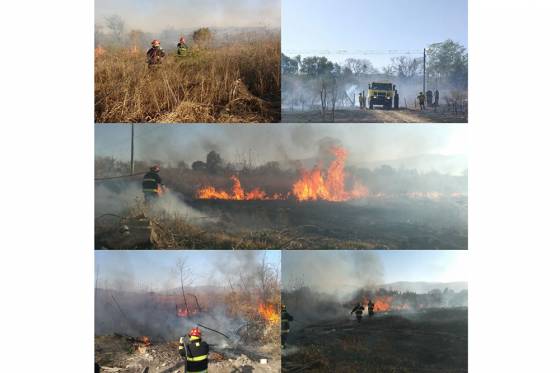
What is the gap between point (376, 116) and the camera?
14.7 feet

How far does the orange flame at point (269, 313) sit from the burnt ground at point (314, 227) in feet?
1.77

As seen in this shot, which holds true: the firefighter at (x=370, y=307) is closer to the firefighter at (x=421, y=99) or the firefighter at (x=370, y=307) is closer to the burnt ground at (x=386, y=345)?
the burnt ground at (x=386, y=345)

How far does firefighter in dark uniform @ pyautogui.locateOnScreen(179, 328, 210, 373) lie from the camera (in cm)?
428

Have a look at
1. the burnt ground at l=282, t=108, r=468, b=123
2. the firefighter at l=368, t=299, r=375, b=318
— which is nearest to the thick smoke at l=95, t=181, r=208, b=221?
the burnt ground at l=282, t=108, r=468, b=123

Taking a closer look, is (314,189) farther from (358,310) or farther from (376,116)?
(358,310)

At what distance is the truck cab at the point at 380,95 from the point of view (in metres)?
4.48

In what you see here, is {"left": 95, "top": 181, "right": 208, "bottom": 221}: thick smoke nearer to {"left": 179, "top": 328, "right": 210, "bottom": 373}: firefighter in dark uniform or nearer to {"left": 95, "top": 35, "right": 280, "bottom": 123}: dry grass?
{"left": 95, "top": 35, "right": 280, "bottom": 123}: dry grass

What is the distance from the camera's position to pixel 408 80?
450 centimetres

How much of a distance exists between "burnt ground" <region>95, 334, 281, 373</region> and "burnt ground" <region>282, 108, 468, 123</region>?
193 centimetres

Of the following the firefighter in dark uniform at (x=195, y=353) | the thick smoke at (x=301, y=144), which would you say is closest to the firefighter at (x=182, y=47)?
the thick smoke at (x=301, y=144)
